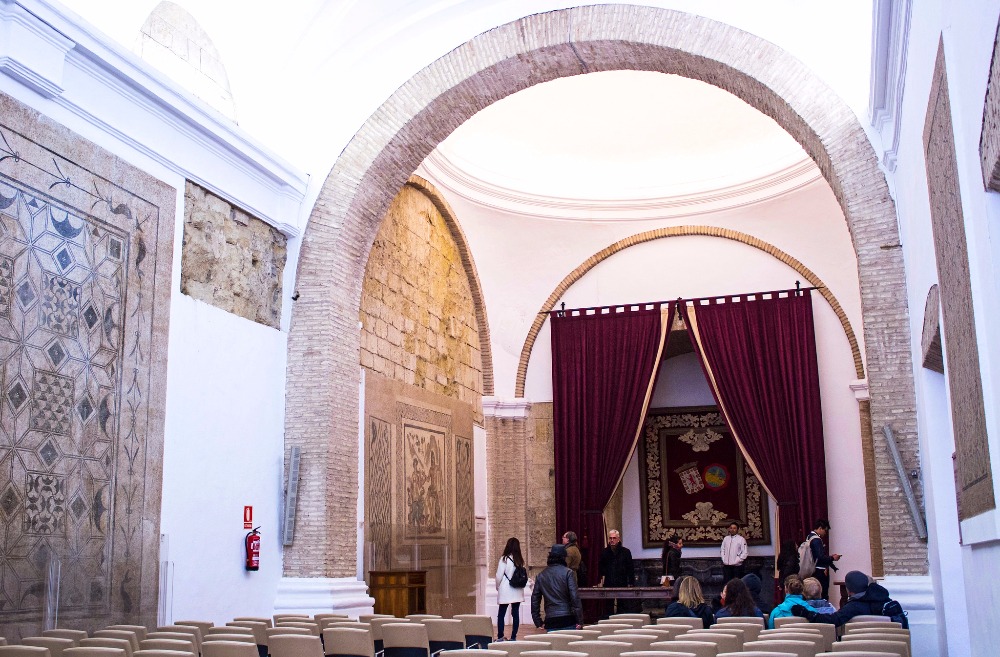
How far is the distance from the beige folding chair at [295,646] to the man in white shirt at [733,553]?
9521 mm

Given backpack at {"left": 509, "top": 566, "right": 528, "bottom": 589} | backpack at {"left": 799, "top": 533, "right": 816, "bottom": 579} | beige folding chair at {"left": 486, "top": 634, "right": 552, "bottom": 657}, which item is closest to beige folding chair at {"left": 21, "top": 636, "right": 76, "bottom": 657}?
beige folding chair at {"left": 486, "top": 634, "right": 552, "bottom": 657}

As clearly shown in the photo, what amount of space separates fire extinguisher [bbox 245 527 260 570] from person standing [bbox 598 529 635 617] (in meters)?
5.51

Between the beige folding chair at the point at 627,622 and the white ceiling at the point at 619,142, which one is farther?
the white ceiling at the point at 619,142

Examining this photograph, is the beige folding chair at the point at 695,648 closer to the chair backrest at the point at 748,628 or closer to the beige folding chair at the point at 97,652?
the chair backrest at the point at 748,628

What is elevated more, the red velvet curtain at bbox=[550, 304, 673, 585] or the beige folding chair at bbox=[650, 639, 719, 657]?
the red velvet curtain at bbox=[550, 304, 673, 585]

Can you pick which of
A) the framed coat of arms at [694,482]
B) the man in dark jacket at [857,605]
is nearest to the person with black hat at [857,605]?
the man in dark jacket at [857,605]

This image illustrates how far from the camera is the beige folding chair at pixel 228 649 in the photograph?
4.75 metres

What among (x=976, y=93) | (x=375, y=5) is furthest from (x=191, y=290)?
(x=976, y=93)

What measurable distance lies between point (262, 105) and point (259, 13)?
86cm

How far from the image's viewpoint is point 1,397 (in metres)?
6.52

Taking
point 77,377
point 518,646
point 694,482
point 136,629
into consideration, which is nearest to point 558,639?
point 518,646

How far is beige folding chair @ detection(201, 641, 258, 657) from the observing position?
15.6 feet

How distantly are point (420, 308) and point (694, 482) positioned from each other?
5.53m

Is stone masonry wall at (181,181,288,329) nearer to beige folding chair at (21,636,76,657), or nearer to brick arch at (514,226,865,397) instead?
beige folding chair at (21,636,76,657)
